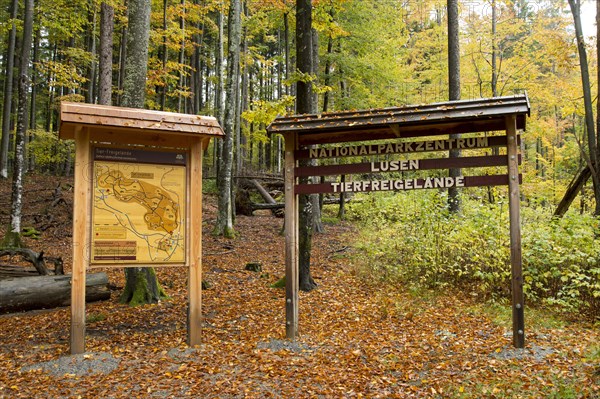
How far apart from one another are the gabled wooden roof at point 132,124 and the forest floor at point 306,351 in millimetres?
3045

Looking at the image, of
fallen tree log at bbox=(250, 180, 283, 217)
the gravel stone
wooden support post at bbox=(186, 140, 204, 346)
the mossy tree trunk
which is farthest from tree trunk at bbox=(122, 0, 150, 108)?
fallen tree log at bbox=(250, 180, 283, 217)

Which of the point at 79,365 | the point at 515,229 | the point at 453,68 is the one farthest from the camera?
the point at 453,68

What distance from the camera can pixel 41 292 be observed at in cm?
770

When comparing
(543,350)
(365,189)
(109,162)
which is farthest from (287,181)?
(543,350)

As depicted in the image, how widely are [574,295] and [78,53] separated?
802 inches

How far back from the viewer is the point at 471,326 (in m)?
6.84

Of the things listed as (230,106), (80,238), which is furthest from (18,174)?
(80,238)

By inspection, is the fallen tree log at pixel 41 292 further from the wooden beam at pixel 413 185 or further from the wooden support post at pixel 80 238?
the wooden beam at pixel 413 185

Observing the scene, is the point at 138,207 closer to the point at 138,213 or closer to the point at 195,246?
the point at 138,213

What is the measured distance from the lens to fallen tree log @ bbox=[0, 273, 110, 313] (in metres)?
7.42

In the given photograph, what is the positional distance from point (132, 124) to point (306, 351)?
401 centimetres

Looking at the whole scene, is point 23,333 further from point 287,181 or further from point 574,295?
point 574,295

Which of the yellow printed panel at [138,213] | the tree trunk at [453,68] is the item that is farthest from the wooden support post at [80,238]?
the tree trunk at [453,68]

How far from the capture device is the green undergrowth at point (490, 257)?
738 centimetres
